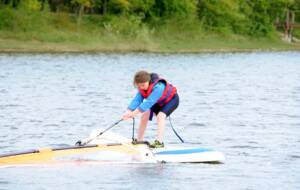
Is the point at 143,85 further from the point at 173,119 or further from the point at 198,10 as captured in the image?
the point at 198,10

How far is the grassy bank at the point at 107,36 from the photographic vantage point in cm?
7100

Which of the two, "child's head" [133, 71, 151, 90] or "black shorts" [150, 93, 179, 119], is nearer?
"child's head" [133, 71, 151, 90]

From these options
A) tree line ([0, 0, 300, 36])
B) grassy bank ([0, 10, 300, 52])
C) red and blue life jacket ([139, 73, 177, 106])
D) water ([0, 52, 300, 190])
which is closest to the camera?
water ([0, 52, 300, 190])

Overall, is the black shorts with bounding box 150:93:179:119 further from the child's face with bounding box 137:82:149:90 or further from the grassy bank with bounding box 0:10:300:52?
the grassy bank with bounding box 0:10:300:52

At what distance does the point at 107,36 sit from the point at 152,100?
60128mm

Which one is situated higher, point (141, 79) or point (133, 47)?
point (141, 79)

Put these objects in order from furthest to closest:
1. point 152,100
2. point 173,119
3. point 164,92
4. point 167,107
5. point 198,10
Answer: point 198,10
point 173,119
point 167,107
point 164,92
point 152,100

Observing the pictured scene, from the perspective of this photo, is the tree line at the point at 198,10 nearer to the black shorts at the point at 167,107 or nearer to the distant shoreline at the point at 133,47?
the distant shoreline at the point at 133,47

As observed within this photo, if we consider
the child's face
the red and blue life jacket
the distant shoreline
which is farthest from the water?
the distant shoreline

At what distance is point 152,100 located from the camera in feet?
57.9

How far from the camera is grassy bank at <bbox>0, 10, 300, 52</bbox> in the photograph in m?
71.0

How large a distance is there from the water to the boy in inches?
33.6

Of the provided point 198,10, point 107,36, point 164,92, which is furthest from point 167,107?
point 198,10

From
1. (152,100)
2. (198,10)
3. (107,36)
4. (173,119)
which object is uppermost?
(152,100)
